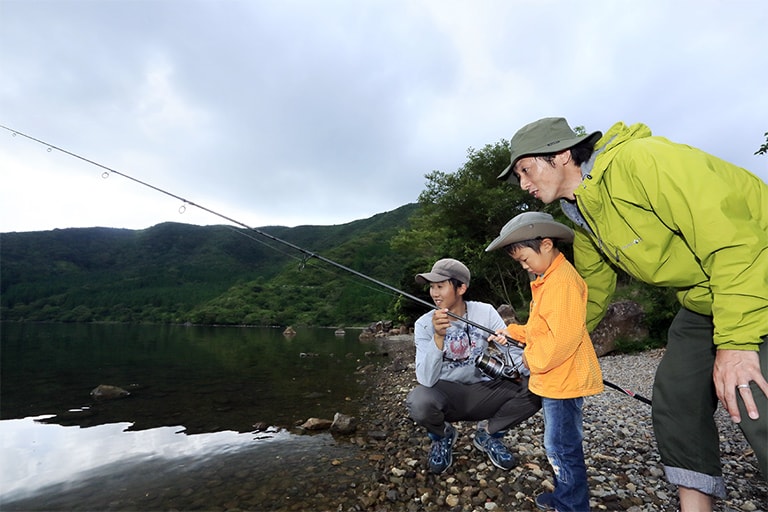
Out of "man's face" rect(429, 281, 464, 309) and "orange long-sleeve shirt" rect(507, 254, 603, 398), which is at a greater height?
"man's face" rect(429, 281, 464, 309)

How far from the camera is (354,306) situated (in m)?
64.4

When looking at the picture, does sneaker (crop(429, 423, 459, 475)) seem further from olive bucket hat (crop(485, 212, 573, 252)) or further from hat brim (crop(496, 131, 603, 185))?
hat brim (crop(496, 131, 603, 185))

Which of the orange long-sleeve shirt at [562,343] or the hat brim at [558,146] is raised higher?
the hat brim at [558,146]

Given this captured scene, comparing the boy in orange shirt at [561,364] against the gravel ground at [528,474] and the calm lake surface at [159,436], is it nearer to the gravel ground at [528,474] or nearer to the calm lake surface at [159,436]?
the gravel ground at [528,474]

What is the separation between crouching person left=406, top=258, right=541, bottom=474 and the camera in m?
3.45

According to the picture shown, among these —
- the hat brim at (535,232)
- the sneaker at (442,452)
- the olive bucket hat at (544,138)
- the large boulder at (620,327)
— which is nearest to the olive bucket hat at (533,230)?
the hat brim at (535,232)

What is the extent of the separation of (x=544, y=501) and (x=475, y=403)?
3.39 ft

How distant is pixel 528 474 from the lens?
10.6 feet

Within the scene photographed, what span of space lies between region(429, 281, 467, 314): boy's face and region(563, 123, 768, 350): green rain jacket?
65.4 inches

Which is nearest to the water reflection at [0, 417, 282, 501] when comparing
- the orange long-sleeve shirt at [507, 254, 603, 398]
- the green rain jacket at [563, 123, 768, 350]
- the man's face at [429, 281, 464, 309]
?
the man's face at [429, 281, 464, 309]

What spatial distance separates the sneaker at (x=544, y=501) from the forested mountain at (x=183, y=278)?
40.6 metres

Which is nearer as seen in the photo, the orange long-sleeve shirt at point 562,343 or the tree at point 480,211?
the orange long-sleeve shirt at point 562,343

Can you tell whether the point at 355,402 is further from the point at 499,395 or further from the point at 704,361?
the point at 704,361

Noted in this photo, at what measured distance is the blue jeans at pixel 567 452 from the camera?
2377mm
